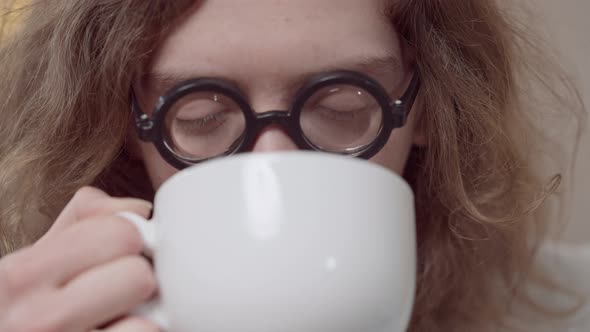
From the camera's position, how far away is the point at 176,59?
0.89 m

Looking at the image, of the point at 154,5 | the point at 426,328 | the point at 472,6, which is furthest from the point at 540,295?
the point at 154,5

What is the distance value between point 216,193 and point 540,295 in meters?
1.14

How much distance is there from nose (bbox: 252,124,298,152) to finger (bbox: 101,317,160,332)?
331mm

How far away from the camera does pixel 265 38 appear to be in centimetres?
84

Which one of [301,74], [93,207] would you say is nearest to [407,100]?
[301,74]

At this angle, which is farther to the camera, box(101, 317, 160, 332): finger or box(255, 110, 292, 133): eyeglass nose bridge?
box(255, 110, 292, 133): eyeglass nose bridge

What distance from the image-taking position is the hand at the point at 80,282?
1.92ft

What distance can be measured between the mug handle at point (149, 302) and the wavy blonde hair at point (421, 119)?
374mm

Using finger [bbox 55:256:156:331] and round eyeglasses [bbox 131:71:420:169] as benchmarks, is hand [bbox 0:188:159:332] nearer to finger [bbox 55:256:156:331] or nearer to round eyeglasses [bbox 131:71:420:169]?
finger [bbox 55:256:156:331]

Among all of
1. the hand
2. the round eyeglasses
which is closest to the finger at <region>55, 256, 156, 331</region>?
the hand

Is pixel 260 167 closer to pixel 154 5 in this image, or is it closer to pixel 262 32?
pixel 262 32

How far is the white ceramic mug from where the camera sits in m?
0.54

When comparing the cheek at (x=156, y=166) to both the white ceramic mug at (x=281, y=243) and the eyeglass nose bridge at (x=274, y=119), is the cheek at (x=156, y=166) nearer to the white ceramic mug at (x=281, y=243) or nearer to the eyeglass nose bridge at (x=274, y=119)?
the eyeglass nose bridge at (x=274, y=119)

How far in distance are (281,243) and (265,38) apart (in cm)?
39
